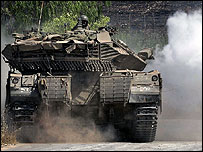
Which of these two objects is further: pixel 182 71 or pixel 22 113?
pixel 182 71

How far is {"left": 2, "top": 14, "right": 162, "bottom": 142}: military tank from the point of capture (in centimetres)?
1538

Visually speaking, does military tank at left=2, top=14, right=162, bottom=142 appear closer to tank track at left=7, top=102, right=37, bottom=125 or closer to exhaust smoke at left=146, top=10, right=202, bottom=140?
tank track at left=7, top=102, right=37, bottom=125

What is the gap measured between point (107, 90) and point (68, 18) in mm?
18764

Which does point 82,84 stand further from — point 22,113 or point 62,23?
point 62,23

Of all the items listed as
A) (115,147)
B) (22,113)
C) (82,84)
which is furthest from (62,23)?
(115,147)

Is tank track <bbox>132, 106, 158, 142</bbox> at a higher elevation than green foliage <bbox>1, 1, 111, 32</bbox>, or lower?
lower

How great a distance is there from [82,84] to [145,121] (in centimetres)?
207

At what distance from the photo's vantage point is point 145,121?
15398 millimetres

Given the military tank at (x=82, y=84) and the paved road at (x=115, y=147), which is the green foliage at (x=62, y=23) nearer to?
the military tank at (x=82, y=84)

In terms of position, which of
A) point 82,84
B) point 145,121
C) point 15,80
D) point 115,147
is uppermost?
point 15,80

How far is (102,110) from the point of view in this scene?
53.0 ft

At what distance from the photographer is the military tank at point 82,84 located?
1538cm

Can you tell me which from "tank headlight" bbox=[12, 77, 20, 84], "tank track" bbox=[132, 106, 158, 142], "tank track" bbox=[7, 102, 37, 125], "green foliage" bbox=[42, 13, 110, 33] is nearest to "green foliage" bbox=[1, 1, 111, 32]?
"green foliage" bbox=[42, 13, 110, 33]

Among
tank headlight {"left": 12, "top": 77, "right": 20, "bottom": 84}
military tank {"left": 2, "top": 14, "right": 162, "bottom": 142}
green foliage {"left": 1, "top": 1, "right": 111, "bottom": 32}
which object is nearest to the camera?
military tank {"left": 2, "top": 14, "right": 162, "bottom": 142}
